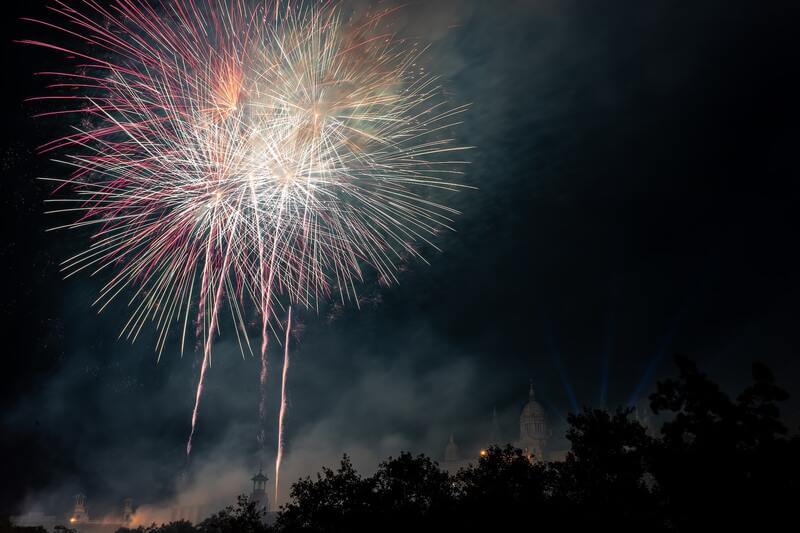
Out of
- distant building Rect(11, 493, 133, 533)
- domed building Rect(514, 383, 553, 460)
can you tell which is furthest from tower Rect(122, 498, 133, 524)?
domed building Rect(514, 383, 553, 460)

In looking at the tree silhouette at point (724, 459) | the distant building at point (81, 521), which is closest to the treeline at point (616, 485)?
the tree silhouette at point (724, 459)

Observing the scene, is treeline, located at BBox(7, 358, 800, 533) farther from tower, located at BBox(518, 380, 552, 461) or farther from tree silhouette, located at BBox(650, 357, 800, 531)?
tower, located at BBox(518, 380, 552, 461)

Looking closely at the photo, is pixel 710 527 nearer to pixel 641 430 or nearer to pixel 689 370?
pixel 689 370

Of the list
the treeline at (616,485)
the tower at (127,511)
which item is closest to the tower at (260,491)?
the tower at (127,511)

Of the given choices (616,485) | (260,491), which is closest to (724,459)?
(616,485)

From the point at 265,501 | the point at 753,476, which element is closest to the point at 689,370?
the point at 753,476

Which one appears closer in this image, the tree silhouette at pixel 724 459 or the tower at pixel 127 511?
the tree silhouette at pixel 724 459

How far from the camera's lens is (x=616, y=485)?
3225 centimetres

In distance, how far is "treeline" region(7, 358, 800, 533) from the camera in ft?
82.1

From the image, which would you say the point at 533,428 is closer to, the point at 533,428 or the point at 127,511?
the point at 533,428

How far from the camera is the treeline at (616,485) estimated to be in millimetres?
25031

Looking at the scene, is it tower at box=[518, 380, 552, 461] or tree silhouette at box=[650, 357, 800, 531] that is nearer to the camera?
tree silhouette at box=[650, 357, 800, 531]

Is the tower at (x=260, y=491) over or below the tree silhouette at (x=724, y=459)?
over

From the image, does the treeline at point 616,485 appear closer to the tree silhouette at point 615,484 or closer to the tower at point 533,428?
the tree silhouette at point 615,484
